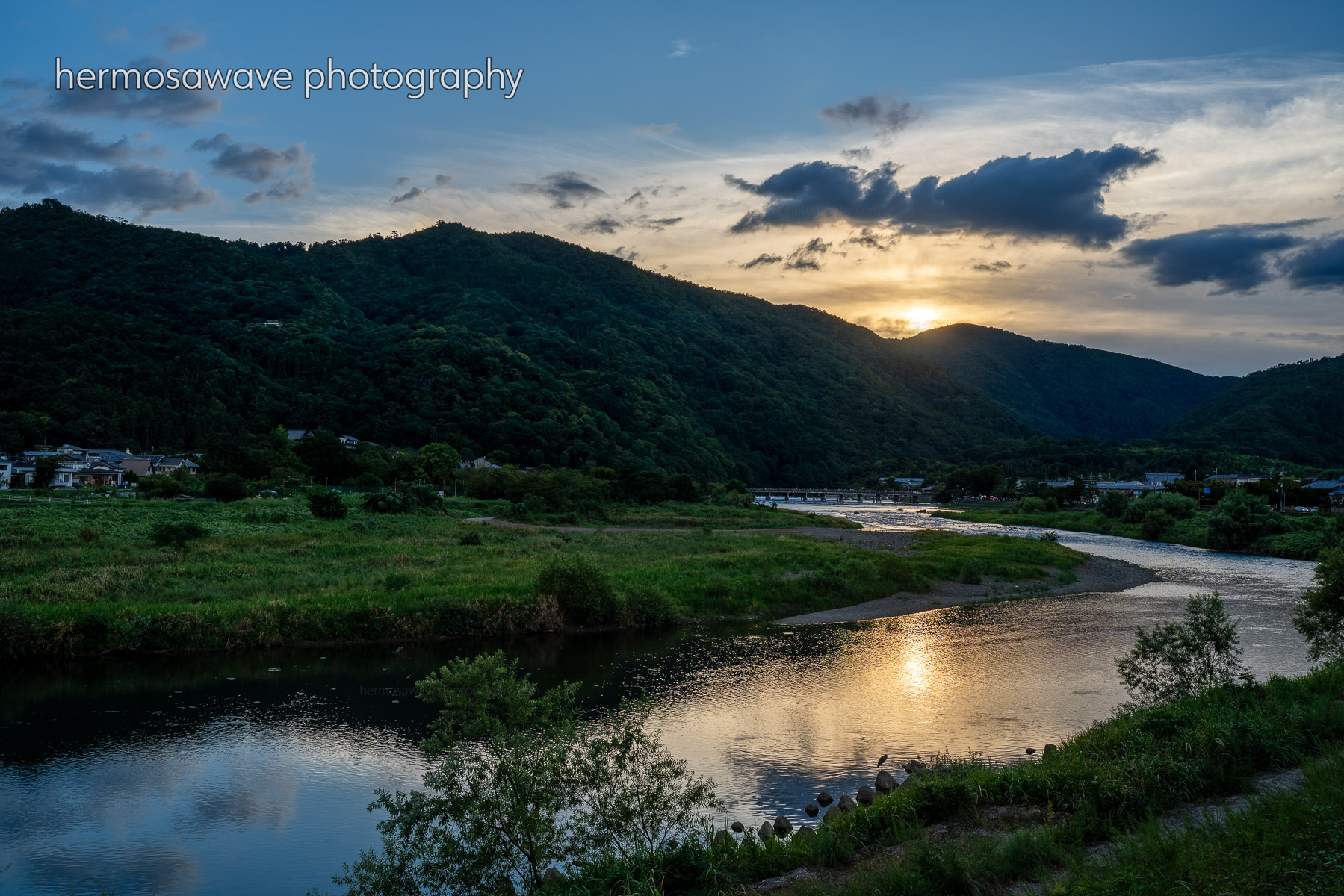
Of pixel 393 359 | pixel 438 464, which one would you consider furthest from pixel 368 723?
pixel 393 359

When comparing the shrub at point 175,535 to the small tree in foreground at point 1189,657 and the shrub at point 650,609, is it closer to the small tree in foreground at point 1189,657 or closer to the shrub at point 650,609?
the shrub at point 650,609

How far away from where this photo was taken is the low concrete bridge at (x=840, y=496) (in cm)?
14850

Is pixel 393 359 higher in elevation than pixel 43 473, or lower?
higher

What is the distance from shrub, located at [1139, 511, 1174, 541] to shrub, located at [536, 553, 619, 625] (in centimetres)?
5881

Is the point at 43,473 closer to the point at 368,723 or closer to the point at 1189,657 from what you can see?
the point at 368,723

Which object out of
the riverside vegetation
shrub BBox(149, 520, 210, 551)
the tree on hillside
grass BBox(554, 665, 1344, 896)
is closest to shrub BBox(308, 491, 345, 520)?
shrub BBox(149, 520, 210, 551)

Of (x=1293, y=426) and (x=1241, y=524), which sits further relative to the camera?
(x=1293, y=426)

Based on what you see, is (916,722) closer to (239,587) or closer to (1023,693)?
(1023,693)

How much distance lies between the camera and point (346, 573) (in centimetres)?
2981

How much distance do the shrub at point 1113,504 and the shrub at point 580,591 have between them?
69.4 metres

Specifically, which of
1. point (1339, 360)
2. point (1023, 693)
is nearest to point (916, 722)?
point (1023, 693)

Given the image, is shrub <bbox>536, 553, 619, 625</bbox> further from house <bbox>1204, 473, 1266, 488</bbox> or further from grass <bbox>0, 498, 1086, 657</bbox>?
house <bbox>1204, 473, 1266, 488</bbox>

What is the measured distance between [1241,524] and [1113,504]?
24.5m

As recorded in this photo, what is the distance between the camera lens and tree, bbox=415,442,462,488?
84375mm
